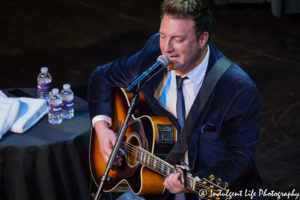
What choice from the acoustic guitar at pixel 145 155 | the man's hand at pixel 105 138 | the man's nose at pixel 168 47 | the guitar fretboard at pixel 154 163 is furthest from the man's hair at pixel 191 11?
the man's hand at pixel 105 138

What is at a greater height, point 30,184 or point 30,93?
point 30,93

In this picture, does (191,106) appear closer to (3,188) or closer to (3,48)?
(3,188)

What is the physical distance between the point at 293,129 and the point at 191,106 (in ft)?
8.25

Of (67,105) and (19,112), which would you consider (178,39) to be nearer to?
(67,105)

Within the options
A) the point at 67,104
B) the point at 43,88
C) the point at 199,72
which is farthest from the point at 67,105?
the point at 199,72

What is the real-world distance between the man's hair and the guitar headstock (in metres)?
0.78

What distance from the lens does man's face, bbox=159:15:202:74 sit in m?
2.86

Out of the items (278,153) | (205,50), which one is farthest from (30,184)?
(278,153)

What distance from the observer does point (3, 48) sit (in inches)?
268

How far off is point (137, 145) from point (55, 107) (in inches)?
24.8

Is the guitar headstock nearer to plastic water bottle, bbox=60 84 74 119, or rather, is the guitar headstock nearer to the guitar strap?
the guitar strap

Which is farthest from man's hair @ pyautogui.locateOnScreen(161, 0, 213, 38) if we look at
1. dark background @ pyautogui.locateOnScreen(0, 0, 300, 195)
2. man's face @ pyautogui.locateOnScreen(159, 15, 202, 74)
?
dark background @ pyautogui.locateOnScreen(0, 0, 300, 195)

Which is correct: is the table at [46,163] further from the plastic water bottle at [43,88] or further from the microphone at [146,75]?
the microphone at [146,75]

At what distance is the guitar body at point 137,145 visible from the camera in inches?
125
